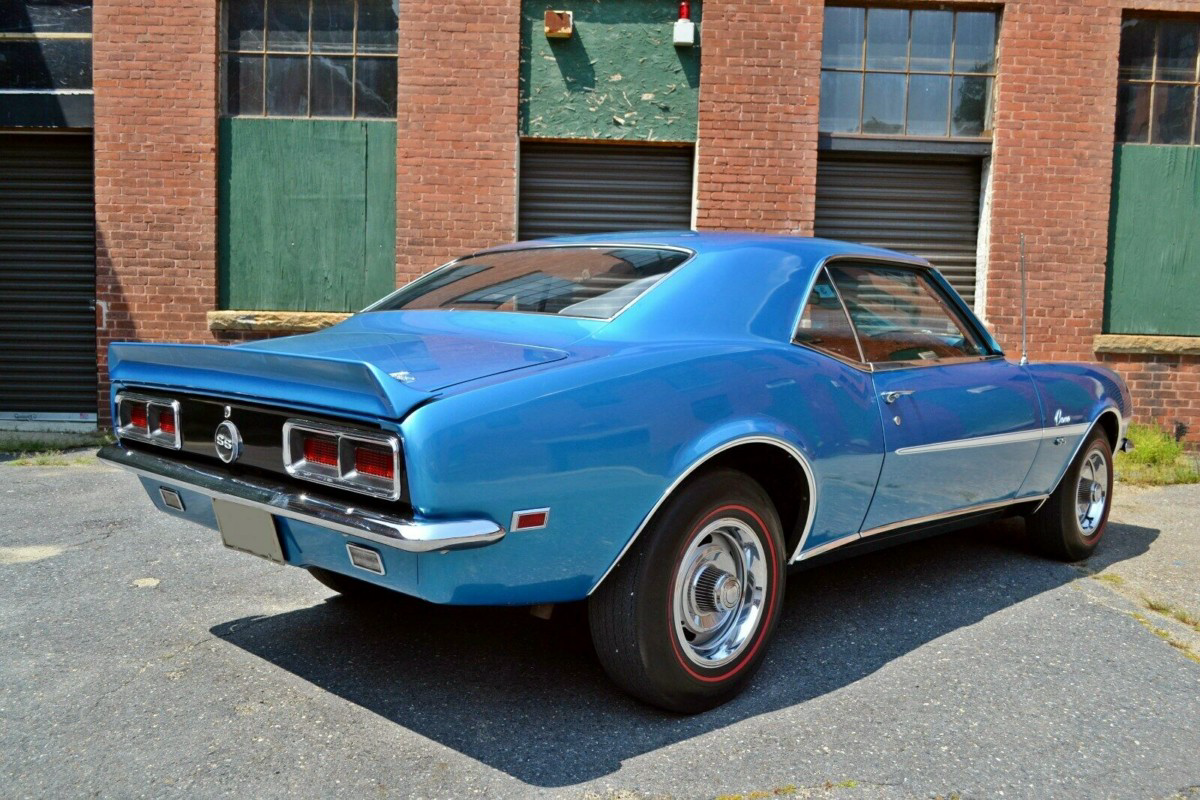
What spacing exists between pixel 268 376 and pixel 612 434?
0.97 m

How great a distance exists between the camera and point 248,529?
297cm

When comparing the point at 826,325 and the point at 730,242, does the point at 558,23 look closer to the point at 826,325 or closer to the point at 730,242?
the point at 730,242

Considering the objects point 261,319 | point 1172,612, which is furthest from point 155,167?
point 1172,612

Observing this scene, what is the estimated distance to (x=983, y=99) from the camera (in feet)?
29.0

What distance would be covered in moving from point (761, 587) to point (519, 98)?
6155mm

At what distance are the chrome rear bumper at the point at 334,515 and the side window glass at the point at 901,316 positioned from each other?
1.87 m

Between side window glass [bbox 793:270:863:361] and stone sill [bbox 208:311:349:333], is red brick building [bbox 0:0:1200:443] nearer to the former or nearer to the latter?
stone sill [bbox 208:311:349:333]

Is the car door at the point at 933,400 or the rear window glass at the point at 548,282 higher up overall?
the rear window glass at the point at 548,282

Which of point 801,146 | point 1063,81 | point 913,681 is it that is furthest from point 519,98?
point 913,681

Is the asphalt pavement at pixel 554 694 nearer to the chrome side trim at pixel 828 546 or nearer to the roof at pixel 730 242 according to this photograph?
the chrome side trim at pixel 828 546

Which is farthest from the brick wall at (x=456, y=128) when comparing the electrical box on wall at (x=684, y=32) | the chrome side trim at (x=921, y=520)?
the chrome side trim at (x=921, y=520)

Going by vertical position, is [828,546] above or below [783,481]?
below

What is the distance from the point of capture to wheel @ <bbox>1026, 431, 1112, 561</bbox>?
192 inches

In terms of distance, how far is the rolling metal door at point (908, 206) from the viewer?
8883mm
